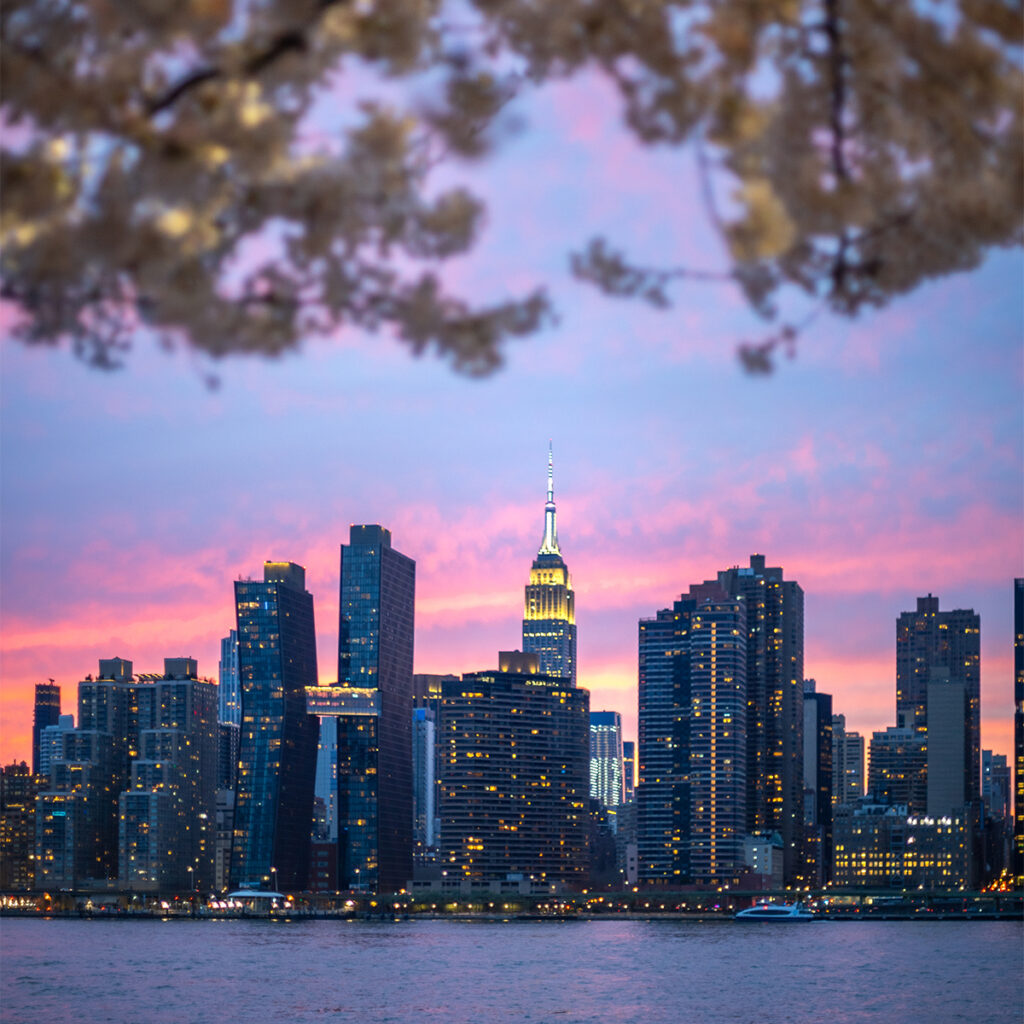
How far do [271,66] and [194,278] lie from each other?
1143 mm

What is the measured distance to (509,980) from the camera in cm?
11212

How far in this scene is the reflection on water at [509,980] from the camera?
89.2 meters

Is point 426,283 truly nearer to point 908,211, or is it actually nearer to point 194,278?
point 194,278

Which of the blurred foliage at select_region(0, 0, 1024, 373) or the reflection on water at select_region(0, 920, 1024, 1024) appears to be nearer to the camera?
the blurred foliage at select_region(0, 0, 1024, 373)

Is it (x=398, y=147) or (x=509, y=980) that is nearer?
(x=398, y=147)

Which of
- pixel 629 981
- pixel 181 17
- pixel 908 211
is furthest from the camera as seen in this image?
pixel 629 981

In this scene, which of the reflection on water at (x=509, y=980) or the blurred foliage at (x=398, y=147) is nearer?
the blurred foliage at (x=398, y=147)

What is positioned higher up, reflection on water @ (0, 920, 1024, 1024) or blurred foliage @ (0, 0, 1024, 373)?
blurred foliage @ (0, 0, 1024, 373)

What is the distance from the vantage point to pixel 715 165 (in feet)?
27.6

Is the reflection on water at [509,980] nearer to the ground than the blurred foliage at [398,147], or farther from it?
nearer to the ground

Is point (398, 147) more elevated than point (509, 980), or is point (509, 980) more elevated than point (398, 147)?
point (398, 147)

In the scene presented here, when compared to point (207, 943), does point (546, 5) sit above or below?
above

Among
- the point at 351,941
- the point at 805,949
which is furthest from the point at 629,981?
the point at 351,941

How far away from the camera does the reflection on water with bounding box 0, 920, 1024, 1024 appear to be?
8919 centimetres
